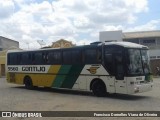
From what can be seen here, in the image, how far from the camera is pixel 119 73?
17906 millimetres

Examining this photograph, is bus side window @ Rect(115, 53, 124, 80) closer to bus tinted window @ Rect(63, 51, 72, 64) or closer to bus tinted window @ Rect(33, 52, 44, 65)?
bus tinted window @ Rect(63, 51, 72, 64)

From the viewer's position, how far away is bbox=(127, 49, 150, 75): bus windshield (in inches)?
Answer: 701

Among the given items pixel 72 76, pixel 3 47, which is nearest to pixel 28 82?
pixel 72 76

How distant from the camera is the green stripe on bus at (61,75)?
21.5 m

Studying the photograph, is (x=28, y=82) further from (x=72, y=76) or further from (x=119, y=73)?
(x=119, y=73)

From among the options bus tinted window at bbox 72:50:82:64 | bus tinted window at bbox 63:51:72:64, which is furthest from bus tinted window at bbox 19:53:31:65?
bus tinted window at bbox 72:50:82:64

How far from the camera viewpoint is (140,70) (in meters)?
18.2

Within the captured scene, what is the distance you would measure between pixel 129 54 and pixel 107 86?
6.81 feet

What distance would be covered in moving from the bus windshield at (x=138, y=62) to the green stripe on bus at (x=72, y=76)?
337cm

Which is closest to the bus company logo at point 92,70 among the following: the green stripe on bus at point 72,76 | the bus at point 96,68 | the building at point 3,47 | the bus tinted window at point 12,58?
the bus at point 96,68

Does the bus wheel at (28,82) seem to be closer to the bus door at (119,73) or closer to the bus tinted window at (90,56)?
the bus tinted window at (90,56)

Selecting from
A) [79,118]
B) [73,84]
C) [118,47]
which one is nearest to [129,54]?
[118,47]

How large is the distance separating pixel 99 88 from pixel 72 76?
2481 millimetres

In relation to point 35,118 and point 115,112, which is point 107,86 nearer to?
point 115,112
